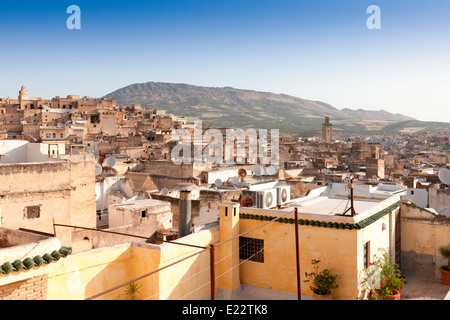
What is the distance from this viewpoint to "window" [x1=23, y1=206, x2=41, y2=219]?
14523 mm

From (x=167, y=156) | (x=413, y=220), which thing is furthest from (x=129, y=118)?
(x=413, y=220)

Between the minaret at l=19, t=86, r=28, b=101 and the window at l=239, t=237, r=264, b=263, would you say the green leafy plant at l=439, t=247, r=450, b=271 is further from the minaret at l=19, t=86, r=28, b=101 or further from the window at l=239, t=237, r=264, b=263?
the minaret at l=19, t=86, r=28, b=101

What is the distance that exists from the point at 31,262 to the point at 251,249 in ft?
20.2

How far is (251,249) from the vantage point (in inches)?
427

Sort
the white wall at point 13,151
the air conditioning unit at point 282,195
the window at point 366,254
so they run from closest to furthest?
1. the window at point 366,254
2. the air conditioning unit at point 282,195
3. the white wall at point 13,151

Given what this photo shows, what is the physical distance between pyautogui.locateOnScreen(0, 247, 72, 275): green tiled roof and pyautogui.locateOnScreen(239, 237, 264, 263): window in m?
5.52

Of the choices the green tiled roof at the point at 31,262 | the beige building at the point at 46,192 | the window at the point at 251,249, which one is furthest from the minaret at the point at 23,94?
Result: the green tiled roof at the point at 31,262

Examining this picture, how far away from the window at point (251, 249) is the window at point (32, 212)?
799 centimetres

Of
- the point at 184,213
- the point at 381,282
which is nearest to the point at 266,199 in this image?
the point at 184,213

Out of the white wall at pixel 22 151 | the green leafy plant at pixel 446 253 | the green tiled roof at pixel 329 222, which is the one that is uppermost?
the white wall at pixel 22 151

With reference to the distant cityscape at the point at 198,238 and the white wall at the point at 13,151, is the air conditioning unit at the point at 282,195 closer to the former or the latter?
the distant cityscape at the point at 198,238

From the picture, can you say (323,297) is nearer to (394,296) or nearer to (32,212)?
(394,296)

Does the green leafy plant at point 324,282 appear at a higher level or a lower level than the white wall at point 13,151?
lower

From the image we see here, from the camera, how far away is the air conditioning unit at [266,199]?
1202 centimetres
